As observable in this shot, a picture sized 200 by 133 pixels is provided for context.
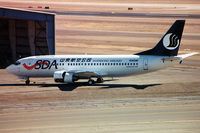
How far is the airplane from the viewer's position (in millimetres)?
43250

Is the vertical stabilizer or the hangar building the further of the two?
the hangar building

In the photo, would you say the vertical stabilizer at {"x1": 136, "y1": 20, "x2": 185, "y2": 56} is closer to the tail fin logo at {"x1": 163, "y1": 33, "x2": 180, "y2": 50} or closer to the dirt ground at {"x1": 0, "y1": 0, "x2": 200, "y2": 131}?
the tail fin logo at {"x1": 163, "y1": 33, "x2": 180, "y2": 50}

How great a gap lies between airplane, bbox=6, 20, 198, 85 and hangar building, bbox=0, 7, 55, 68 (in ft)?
34.2

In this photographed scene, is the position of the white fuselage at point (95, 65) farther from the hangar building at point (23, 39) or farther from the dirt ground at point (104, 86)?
the hangar building at point (23, 39)

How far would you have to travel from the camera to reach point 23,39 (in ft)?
→ 209

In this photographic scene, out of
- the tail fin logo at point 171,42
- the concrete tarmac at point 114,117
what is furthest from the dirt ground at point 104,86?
the tail fin logo at point 171,42

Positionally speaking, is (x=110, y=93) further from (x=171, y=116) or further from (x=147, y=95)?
(x=171, y=116)

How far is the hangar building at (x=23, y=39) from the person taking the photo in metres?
60.5

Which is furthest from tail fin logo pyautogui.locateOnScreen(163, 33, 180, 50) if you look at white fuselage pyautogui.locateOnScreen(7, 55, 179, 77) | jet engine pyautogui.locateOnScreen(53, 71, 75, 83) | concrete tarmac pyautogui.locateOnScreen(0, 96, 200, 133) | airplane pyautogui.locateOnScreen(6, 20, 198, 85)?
jet engine pyautogui.locateOnScreen(53, 71, 75, 83)

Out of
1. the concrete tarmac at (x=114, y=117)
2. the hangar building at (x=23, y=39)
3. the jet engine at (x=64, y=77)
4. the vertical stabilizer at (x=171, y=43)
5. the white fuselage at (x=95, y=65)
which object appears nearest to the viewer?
the concrete tarmac at (x=114, y=117)

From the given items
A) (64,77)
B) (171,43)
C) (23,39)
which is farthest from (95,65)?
(23,39)

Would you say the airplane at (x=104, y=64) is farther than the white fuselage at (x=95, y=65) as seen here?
No

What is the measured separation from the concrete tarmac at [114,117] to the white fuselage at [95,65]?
27.6 feet

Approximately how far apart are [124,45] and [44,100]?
49548mm
